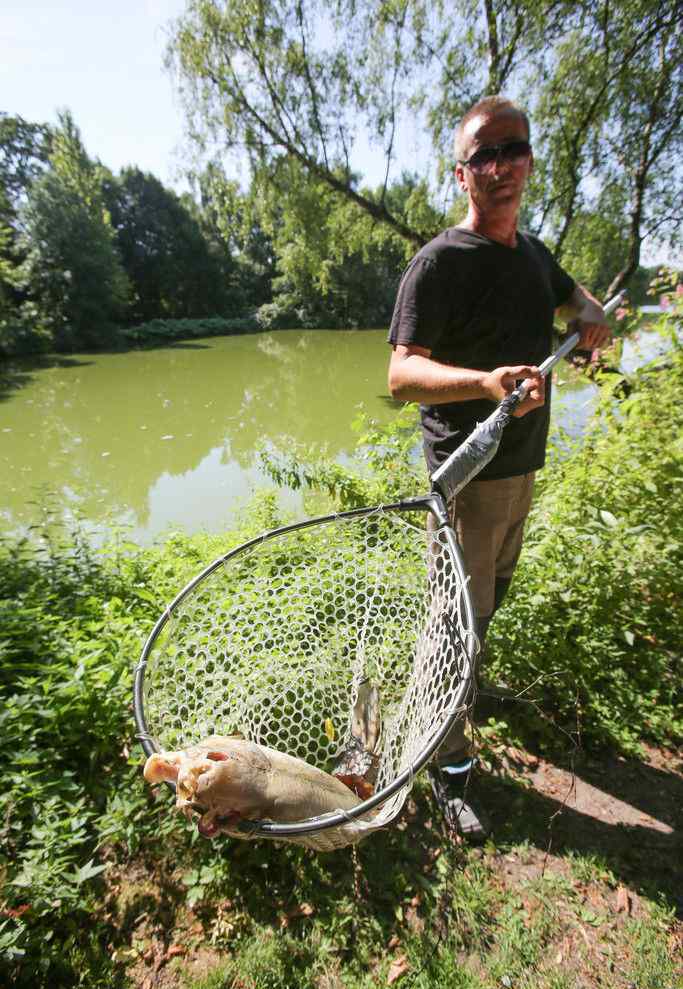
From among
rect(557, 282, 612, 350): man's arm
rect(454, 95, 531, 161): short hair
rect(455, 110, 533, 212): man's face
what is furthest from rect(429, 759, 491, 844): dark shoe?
rect(454, 95, 531, 161): short hair

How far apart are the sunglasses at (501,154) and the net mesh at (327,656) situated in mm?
1080

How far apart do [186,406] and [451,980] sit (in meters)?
11.8

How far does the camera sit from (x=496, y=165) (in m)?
1.43

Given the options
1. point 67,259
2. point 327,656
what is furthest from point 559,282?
point 67,259

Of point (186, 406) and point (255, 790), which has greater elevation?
point (255, 790)

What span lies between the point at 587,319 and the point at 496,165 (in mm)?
649

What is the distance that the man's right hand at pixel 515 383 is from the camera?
1.23 m

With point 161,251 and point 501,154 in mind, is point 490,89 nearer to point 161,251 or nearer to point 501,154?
point 501,154

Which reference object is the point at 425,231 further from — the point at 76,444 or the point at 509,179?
the point at 509,179

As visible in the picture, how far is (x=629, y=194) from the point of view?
6.80 m

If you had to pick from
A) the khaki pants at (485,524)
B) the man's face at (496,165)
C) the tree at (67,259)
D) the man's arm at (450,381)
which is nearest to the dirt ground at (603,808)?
the khaki pants at (485,524)

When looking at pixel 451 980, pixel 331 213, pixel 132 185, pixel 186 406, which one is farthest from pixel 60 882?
pixel 132 185

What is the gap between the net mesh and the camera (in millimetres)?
1402

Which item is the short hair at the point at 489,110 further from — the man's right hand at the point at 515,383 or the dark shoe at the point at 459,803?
the dark shoe at the point at 459,803
